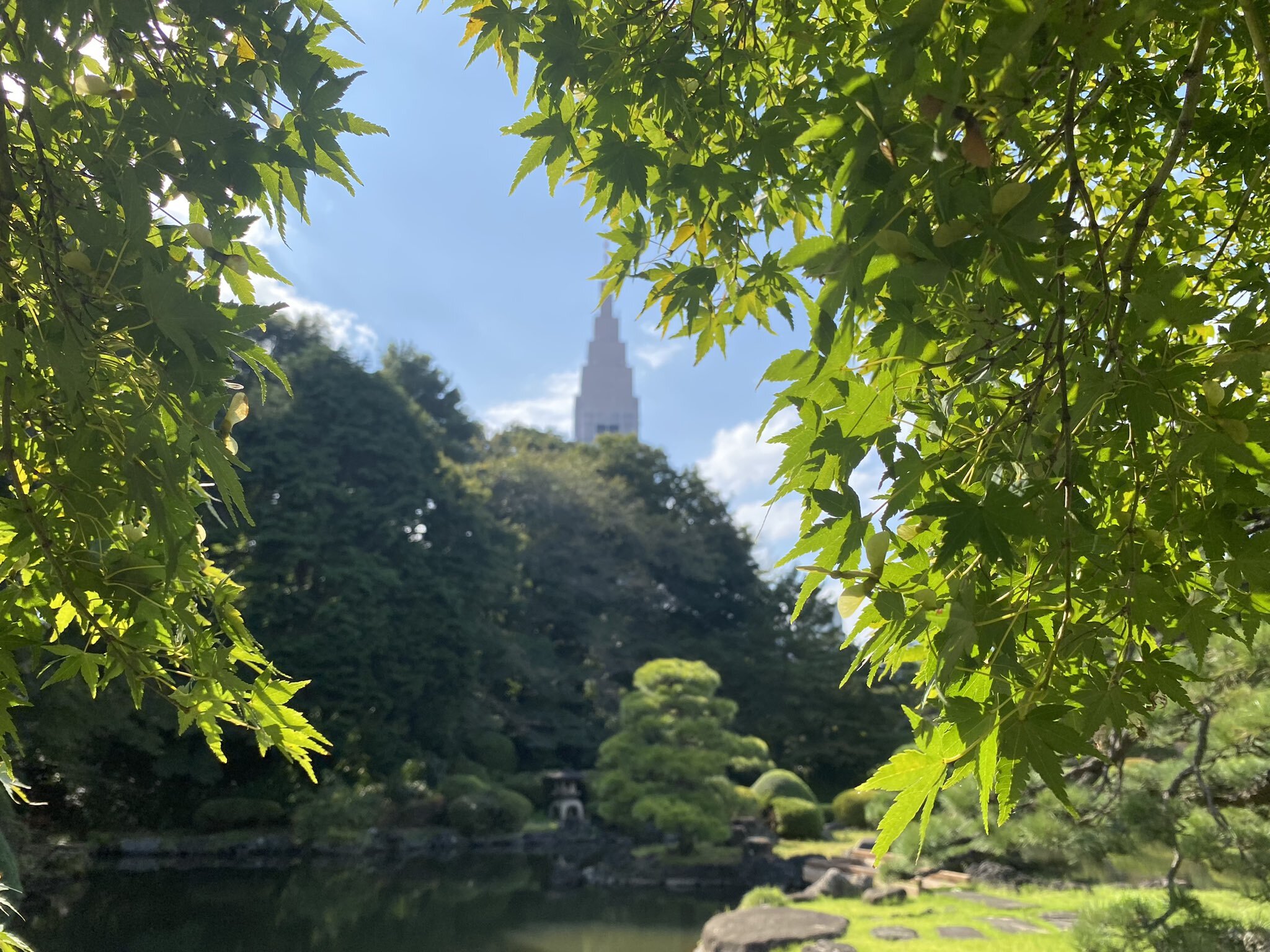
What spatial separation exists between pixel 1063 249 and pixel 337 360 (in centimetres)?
1290

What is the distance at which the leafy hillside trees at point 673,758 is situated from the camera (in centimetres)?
956

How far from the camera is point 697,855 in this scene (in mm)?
Answer: 9688

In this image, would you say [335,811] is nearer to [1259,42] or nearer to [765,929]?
[765,929]

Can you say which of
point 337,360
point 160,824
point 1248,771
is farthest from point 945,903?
point 337,360

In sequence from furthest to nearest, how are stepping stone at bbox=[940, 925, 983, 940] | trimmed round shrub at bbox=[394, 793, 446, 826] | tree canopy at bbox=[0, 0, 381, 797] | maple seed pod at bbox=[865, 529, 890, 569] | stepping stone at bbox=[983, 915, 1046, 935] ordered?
trimmed round shrub at bbox=[394, 793, 446, 826] → stepping stone at bbox=[983, 915, 1046, 935] → stepping stone at bbox=[940, 925, 983, 940] → tree canopy at bbox=[0, 0, 381, 797] → maple seed pod at bbox=[865, 529, 890, 569]

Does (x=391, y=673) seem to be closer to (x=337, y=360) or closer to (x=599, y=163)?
(x=337, y=360)

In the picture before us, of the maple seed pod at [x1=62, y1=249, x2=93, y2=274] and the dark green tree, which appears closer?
the maple seed pod at [x1=62, y1=249, x2=93, y2=274]

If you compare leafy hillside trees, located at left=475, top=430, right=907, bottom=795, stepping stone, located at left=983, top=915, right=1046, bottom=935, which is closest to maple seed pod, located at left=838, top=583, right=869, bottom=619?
stepping stone, located at left=983, top=915, right=1046, bottom=935

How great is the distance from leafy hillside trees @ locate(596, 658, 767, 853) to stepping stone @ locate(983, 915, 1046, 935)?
15.8 feet

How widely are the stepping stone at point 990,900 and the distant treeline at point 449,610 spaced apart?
22.3 feet

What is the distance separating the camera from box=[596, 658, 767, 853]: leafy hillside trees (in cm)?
956

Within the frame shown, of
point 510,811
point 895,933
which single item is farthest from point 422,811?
point 895,933

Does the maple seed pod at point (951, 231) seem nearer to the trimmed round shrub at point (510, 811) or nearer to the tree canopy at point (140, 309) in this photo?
the tree canopy at point (140, 309)

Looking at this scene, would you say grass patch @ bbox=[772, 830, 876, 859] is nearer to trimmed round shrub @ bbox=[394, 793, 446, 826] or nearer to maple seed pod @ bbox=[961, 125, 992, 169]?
trimmed round shrub @ bbox=[394, 793, 446, 826]
